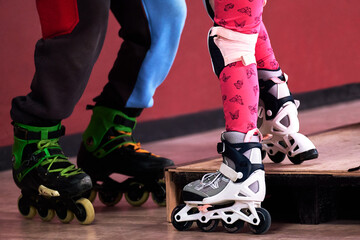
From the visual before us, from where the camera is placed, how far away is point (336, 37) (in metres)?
6.09

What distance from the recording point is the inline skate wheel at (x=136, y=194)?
7.97 ft

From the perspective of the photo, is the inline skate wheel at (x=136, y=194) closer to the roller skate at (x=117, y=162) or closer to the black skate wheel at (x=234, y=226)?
the roller skate at (x=117, y=162)

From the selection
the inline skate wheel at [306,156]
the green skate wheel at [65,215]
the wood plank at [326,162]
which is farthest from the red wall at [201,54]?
the inline skate wheel at [306,156]

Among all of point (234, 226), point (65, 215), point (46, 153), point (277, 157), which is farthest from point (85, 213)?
point (277, 157)

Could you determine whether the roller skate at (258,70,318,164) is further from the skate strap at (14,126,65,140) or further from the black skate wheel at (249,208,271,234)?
the skate strap at (14,126,65,140)

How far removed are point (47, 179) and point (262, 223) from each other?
0.65 m

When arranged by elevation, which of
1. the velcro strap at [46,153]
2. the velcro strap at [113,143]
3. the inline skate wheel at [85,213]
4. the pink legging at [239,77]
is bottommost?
the inline skate wheel at [85,213]

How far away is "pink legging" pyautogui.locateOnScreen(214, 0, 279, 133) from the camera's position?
1.92 meters

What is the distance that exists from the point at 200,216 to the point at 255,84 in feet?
1.17

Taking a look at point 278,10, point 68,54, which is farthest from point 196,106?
point 68,54

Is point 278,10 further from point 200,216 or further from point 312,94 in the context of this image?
point 200,216

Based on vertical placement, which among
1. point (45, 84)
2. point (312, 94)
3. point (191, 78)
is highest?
point (45, 84)

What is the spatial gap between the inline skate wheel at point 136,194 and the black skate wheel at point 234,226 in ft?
1.81

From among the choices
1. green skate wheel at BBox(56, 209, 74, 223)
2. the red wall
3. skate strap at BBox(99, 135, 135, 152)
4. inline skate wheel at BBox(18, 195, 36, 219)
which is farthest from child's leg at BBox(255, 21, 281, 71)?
the red wall
